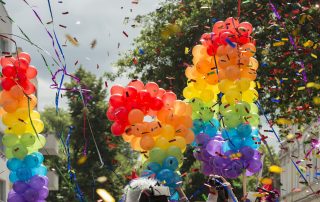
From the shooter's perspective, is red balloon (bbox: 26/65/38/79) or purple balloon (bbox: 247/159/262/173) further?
red balloon (bbox: 26/65/38/79)

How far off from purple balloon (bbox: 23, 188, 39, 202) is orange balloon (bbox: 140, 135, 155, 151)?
1661 mm

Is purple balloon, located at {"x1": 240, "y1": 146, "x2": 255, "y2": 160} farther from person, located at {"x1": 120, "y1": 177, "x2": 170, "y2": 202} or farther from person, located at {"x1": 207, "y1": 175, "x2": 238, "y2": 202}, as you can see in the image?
person, located at {"x1": 120, "y1": 177, "x2": 170, "y2": 202}

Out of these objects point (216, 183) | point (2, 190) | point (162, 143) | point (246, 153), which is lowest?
point (2, 190)

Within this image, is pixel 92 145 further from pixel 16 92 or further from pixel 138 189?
pixel 138 189

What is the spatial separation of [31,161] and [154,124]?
6.18 ft

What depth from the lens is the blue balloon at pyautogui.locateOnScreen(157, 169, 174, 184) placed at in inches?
443

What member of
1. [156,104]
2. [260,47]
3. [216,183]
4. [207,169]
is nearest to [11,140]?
[156,104]

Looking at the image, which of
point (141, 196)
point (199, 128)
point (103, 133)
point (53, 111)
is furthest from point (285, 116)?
point (53, 111)

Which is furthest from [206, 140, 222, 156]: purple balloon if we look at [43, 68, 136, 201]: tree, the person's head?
[43, 68, 136, 201]: tree

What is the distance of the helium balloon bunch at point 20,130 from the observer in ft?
38.9

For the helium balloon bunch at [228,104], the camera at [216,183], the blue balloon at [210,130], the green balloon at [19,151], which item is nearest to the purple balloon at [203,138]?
the helium balloon bunch at [228,104]

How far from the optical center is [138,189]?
654cm

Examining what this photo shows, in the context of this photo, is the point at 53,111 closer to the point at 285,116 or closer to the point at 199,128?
the point at 285,116

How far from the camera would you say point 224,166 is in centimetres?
1141
